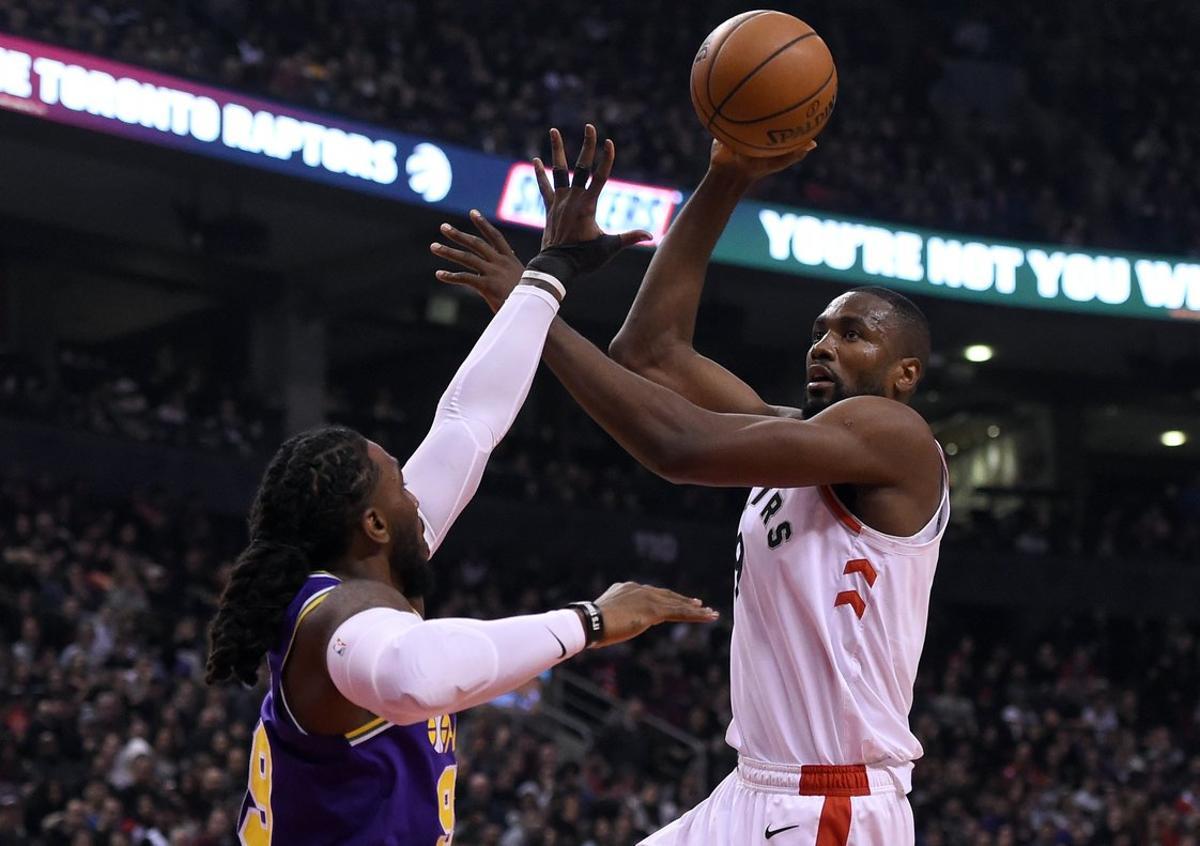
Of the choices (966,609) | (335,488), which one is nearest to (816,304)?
(966,609)

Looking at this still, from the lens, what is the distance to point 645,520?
21.5m

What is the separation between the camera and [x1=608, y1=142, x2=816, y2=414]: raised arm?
14.7ft

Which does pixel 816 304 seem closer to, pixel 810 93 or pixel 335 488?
pixel 810 93

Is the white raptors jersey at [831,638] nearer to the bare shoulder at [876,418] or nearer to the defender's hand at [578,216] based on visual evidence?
the bare shoulder at [876,418]

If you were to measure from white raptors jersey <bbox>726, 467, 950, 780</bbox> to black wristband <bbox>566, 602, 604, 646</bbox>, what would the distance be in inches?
36.1

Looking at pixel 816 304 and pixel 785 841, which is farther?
pixel 816 304

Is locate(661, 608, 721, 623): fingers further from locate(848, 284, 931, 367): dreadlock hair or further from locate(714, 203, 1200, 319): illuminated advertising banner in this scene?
locate(714, 203, 1200, 319): illuminated advertising banner

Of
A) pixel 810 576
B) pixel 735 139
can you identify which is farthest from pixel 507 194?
pixel 810 576

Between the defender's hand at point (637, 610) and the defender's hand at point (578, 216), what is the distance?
92cm

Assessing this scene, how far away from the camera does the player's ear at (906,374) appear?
4.12 m

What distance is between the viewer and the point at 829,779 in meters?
3.86

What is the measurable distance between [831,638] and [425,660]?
1.36 meters

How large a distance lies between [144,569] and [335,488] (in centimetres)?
1243

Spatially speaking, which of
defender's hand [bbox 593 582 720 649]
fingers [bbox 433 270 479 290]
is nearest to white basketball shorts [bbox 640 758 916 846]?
defender's hand [bbox 593 582 720 649]
